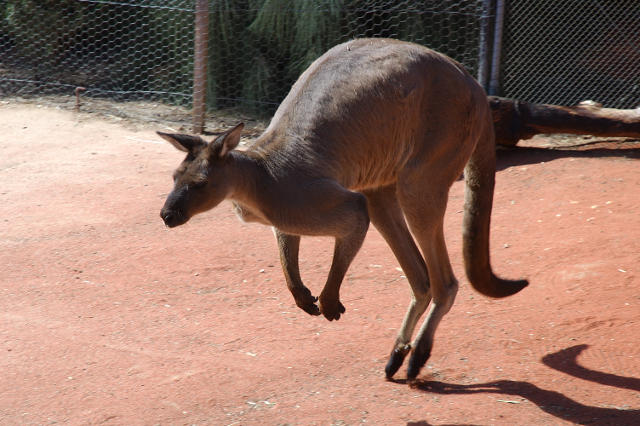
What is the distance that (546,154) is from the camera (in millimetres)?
7902

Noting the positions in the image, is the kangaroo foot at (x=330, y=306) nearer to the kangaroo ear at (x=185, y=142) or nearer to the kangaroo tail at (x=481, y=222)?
the kangaroo tail at (x=481, y=222)

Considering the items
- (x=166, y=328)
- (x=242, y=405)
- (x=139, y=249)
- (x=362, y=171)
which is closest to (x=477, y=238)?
(x=362, y=171)

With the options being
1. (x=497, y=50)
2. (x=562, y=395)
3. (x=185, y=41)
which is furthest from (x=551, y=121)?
(x=185, y=41)

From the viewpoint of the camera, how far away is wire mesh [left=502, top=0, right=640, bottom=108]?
9.35m

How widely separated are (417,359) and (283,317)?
1.14m

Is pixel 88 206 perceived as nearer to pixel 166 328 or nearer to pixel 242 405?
pixel 166 328

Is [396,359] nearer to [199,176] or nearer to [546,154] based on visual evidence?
[199,176]

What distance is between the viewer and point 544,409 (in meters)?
4.11

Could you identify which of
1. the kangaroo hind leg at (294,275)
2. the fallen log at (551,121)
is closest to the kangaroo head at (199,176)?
the kangaroo hind leg at (294,275)

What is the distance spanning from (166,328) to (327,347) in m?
1.07

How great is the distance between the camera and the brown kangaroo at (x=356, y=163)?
3.95 m

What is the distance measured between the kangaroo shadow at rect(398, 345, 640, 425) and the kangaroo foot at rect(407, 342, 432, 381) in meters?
0.07

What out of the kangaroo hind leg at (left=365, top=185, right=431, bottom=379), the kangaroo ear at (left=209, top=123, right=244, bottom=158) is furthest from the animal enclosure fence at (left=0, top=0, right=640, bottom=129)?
the kangaroo ear at (left=209, top=123, right=244, bottom=158)

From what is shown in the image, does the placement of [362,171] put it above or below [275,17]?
above
